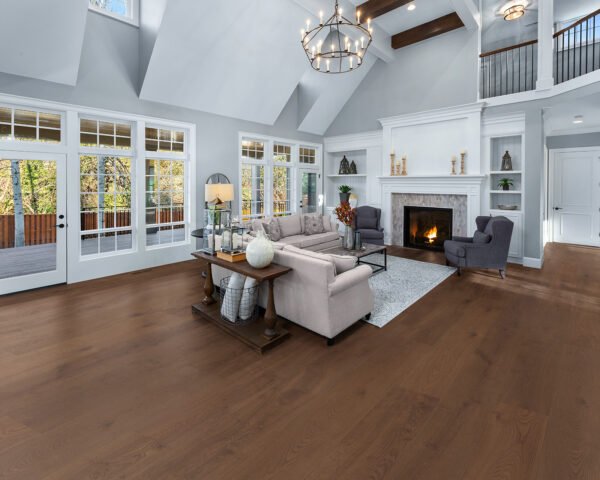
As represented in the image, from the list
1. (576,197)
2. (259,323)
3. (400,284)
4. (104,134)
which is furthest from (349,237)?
(576,197)

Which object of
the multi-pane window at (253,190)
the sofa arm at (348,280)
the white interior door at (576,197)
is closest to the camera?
the sofa arm at (348,280)

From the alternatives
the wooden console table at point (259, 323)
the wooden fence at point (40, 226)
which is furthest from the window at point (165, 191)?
the wooden console table at point (259, 323)

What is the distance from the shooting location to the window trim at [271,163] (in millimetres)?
7316

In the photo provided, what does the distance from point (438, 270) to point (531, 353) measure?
2.87m

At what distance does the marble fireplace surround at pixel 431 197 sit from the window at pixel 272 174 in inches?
85.9

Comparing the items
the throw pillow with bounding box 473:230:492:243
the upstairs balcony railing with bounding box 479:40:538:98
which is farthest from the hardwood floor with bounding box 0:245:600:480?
the upstairs balcony railing with bounding box 479:40:538:98

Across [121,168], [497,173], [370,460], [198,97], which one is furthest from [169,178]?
[497,173]

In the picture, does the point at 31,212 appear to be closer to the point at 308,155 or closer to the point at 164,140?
the point at 164,140

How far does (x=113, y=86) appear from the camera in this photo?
5.22m

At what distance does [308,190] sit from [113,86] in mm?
5223

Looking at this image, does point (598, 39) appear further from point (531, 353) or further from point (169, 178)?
point (169, 178)

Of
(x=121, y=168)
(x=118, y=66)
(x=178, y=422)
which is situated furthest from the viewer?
(x=121, y=168)

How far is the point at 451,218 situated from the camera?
23.5ft

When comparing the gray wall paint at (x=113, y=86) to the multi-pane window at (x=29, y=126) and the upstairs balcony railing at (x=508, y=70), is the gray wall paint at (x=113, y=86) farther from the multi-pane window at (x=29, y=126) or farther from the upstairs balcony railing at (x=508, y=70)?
the upstairs balcony railing at (x=508, y=70)
